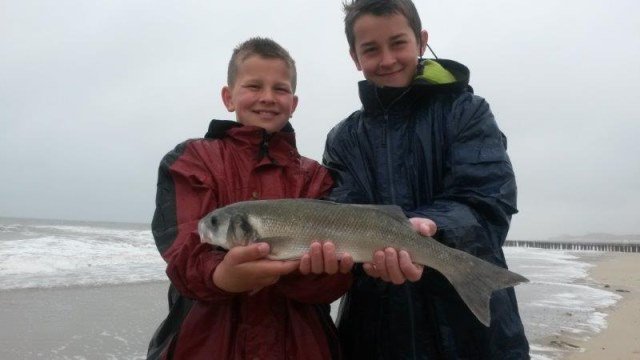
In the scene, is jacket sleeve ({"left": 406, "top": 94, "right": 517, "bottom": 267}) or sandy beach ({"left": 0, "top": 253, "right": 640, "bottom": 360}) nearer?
jacket sleeve ({"left": 406, "top": 94, "right": 517, "bottom": 267})

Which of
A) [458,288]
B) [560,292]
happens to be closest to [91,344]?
[458,288]

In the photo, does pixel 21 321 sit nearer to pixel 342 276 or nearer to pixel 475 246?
pixel 342 276

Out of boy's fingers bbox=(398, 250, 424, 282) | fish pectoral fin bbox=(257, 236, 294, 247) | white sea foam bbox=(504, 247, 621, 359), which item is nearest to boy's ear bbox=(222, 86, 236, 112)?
fish pectoral fin bbox=(257, 236, 294, 247)

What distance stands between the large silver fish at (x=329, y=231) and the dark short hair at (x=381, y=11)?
138 centimetres

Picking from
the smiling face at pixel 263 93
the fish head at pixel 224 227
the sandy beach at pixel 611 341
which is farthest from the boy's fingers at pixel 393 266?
the sandy beach at pixel 611 341

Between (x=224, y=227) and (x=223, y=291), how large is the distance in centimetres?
37

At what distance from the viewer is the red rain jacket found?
317 centimetres

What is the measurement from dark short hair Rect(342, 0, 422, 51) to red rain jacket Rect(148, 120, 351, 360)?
0.97 metres

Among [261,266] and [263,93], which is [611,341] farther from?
[261,266]

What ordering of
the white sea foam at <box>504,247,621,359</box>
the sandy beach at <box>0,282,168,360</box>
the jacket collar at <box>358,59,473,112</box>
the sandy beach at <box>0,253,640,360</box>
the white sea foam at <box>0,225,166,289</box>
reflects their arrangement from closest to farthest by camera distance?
the jacket collar at <box>358,59,473,112</box> < the sandy beach at <box>0,282,168,360</box> < the sandy beach at <box>0,253,640,360</box> < the white sea foam at <box>504,247,621,359</box> < the white sea foam at <box>0,225,166,289</box>

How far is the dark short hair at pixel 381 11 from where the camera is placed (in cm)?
366

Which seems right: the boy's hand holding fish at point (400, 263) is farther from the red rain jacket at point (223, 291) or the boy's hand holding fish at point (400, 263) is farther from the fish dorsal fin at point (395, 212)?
the red rain jacket at point (223, 291)

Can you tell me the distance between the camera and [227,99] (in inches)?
171

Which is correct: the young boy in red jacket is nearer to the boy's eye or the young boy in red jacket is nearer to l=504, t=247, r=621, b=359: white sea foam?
the boy's eye
